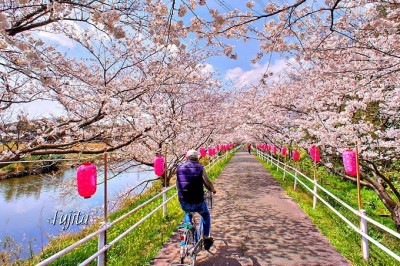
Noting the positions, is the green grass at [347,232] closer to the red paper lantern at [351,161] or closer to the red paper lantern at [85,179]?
the red paper lantern at [351,161]

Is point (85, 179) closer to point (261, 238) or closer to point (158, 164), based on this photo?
point (158, 164)

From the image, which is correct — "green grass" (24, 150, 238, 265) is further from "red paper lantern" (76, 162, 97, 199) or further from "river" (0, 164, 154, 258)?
"river" (0, 164, 154, 258)

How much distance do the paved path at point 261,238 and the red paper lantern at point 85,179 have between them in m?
1.72

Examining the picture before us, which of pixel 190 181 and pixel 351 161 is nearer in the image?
pixel 190 181

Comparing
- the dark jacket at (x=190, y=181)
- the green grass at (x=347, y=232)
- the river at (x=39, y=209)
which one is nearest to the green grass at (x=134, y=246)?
the dark jacket at (x=190, y=181)

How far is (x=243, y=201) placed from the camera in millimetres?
10047

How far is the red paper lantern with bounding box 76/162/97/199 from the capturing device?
438 cm

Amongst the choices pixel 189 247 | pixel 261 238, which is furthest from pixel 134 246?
pixel 261 238

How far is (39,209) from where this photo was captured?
→ 15.3m

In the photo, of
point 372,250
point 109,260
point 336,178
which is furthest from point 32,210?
point 336,178

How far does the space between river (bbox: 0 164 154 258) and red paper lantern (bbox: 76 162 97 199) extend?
3849 millimetres

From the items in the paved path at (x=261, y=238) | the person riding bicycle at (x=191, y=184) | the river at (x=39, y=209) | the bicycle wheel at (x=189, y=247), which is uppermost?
Answer: the person riding bicycle at (x=191, y=184)

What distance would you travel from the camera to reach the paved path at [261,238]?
16.4ft

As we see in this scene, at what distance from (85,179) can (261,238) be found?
3839mm
